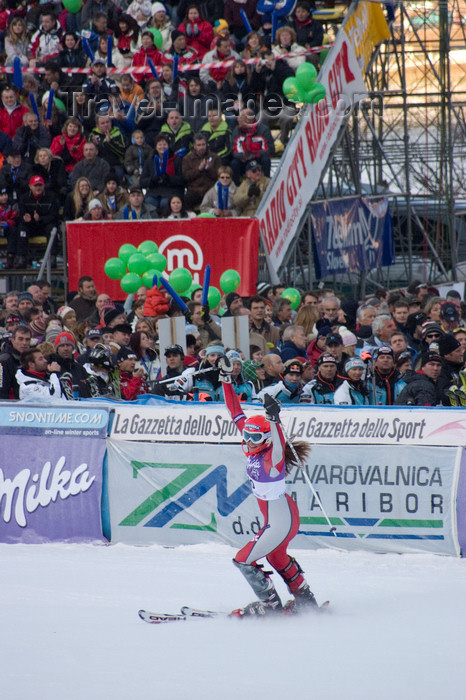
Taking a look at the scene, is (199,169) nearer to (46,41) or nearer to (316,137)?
(316,137)

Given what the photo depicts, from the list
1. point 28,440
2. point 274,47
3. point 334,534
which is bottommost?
point 334,534

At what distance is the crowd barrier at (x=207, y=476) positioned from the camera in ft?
28.0

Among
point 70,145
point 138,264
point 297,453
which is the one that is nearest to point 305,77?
point 70,145

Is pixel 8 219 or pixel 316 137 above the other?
pixel 316 137

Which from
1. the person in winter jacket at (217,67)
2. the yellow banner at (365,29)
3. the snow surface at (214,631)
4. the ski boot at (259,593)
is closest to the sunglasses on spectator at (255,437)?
the ski boot at (259,593)

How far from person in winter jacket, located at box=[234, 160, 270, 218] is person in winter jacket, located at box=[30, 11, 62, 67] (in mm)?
5429

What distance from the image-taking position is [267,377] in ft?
32.6

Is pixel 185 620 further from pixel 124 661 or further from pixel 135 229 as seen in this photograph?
pixel 135 229

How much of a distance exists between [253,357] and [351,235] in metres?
7.31

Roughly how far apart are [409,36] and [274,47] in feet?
24.8

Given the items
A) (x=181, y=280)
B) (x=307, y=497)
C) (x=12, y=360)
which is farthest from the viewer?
(x=181, y=280)

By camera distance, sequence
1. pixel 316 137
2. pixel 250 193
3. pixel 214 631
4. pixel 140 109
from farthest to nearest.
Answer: pixel 140 109 < pixel 316 137 < pixel 250 193 < pixel 214 631

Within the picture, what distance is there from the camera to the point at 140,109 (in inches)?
651

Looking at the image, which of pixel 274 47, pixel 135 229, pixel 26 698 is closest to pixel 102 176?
pixel 135 229
